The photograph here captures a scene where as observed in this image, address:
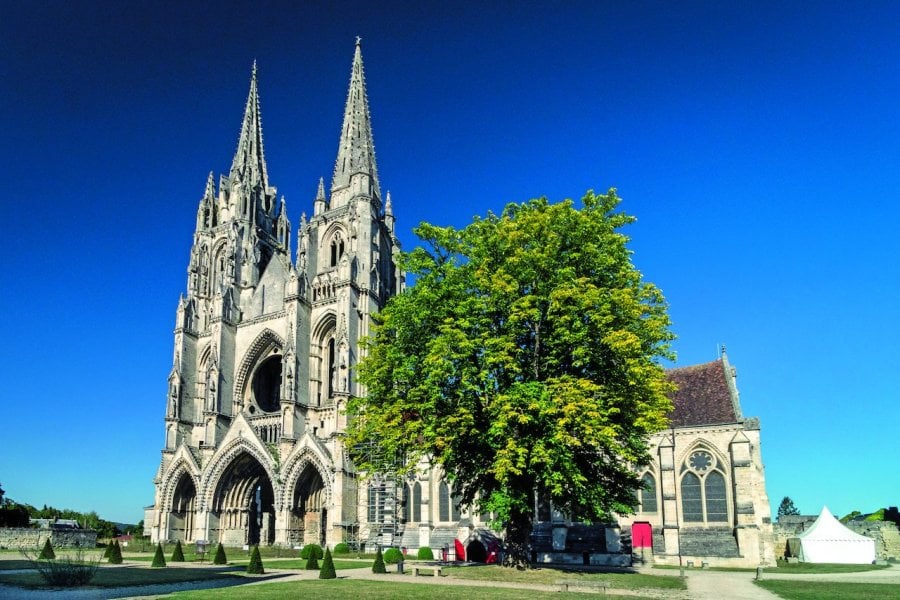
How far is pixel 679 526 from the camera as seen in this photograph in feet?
121

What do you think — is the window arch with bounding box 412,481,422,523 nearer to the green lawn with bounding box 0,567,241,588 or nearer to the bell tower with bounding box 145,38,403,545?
the bell tower with bounding box 145,38,403,545

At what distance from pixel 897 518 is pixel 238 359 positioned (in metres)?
54.1

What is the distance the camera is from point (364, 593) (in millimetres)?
16781

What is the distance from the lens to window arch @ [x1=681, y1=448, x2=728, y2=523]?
121 feet

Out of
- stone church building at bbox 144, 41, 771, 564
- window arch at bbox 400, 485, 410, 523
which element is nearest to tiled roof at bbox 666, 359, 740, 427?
stone church building at bbox 144, 41, 771, 564

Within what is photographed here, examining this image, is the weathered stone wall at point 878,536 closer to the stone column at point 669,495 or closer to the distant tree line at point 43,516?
the stone column at point 669,495

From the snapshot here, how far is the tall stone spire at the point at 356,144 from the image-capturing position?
196ft

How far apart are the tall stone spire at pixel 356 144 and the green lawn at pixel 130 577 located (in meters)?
39.0

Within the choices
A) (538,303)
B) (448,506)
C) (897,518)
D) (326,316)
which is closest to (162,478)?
(326,316)

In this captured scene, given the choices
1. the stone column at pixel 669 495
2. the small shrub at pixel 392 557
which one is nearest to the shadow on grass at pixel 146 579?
the small shrub at pixel 392 557

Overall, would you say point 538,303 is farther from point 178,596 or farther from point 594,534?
point 594,534

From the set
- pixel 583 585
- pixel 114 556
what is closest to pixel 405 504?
pixel 114 556

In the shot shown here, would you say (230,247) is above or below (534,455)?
above

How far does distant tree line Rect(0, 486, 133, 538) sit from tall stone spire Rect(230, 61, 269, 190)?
34.8m
